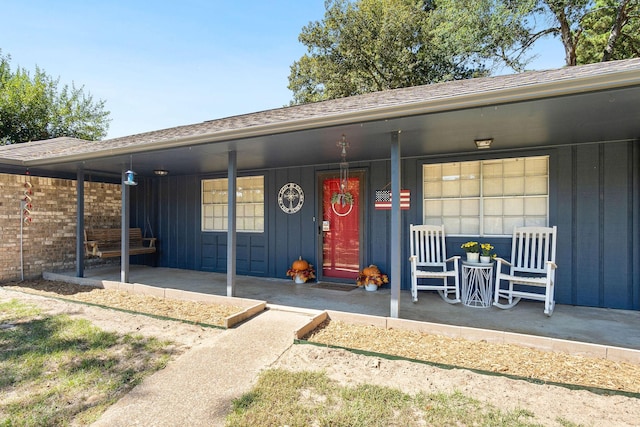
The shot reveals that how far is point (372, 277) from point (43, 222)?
244 inches

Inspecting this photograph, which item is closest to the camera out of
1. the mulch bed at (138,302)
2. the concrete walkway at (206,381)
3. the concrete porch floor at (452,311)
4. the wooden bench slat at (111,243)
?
the concrete walkway at (206,381)

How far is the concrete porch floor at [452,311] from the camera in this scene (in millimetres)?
3361

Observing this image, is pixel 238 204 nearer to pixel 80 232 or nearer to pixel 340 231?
pixel 340 231

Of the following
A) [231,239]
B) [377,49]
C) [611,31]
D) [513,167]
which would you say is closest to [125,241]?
[231,239]

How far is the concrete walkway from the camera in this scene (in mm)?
2129

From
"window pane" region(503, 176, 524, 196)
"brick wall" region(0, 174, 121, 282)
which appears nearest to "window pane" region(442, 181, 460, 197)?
"window pane" region(503, 176, 524, 196)

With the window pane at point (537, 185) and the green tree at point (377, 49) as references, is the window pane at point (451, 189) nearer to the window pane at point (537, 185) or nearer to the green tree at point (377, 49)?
the window pane at point (537, 185)

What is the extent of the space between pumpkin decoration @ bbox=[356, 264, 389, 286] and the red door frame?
0.78ft

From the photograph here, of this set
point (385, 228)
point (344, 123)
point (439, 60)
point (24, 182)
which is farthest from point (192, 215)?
point (439, 60)

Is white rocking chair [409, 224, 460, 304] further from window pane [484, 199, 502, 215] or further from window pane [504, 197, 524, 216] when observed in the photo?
window pane [504, 197, 524, 216]

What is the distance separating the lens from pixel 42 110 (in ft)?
54.0

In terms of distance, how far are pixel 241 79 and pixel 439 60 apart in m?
7.52

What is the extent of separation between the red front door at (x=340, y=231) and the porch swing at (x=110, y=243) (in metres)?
3.96

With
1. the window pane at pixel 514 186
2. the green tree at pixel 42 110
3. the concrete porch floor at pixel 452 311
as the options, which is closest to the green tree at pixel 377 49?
the window pane at pixel 514 186
